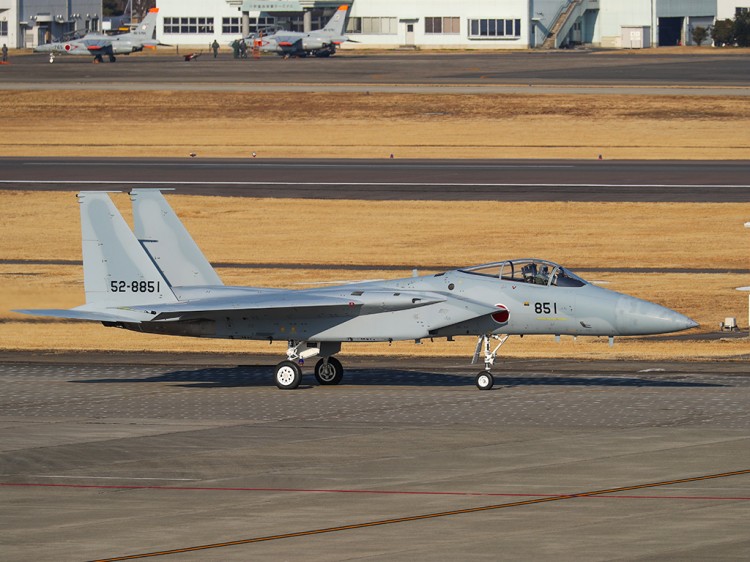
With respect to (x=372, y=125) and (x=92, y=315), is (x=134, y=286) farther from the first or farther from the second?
(x=372, y=125)

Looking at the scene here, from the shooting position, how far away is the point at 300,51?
154375 mm

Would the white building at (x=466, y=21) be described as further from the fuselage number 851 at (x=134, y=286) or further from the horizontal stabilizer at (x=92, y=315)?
the horizontal stabilizer at (x=92, y=315)

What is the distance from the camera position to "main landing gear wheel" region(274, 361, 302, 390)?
3161 centimetres

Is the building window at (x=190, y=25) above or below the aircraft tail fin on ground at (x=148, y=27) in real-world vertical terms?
above

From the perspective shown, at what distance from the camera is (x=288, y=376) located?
104 feet

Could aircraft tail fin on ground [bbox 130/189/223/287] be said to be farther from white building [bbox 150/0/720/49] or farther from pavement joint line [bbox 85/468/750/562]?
white building [bbox 150/0/720/49]

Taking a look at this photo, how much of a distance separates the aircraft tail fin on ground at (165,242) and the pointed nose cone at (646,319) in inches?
380

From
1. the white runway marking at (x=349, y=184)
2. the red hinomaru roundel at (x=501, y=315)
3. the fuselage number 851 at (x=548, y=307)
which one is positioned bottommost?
the red hinomaru roundel at (x=501, y=315)

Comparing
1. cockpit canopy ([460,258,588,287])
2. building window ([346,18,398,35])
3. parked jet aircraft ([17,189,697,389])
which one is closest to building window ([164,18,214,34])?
building window ([346,18,398,35])

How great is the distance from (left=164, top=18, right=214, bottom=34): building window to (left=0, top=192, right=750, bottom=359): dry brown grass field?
116800 millimetres

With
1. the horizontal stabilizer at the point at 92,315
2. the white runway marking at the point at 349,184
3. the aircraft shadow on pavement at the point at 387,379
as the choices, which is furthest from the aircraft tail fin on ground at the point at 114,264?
the white runway marking at the point at 349,184

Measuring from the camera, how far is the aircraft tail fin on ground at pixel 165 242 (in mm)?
32562

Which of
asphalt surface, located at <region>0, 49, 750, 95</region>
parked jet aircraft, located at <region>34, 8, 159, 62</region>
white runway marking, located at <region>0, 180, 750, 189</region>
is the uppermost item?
parked jet aircraft, located at <region>34, 8, 159, 62</region>

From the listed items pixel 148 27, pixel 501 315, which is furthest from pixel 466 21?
pixel 501 315
